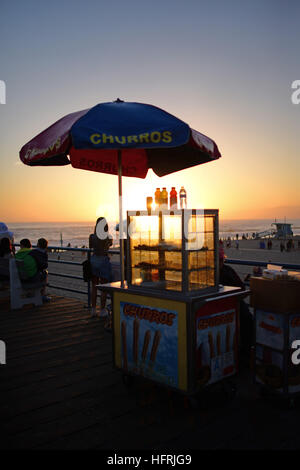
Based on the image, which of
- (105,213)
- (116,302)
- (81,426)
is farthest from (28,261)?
(81,426)

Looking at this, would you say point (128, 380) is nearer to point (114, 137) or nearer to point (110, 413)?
point (110, 413)

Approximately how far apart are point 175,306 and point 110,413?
3.85ft

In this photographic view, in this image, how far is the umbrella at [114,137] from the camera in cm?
313

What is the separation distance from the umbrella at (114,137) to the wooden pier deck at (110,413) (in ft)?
5.91

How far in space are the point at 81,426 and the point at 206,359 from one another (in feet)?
4.25

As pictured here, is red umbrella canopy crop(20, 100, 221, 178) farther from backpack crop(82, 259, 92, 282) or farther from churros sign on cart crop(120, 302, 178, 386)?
backpack crop(82, 259, 92, 282)

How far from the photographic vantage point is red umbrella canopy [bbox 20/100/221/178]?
313 centimetres

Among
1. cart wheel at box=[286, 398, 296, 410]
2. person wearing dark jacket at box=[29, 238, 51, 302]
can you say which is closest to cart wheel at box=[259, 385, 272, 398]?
cart wheel at box=[286, 398, 296, 410]

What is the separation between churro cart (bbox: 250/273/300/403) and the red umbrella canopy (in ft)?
5.14

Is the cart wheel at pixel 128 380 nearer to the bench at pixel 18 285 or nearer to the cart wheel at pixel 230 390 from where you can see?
the cart wheel at pixel 230 390

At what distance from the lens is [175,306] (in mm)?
3312

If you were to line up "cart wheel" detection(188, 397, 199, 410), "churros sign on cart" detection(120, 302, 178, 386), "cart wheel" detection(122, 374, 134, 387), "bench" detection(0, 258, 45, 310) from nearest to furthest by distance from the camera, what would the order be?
1. "cart wheel" detection(188, 397, 199, 410)
2. "churros sign on cart" detection(120, 302, 178, 386)
3. "cart wheel" detection(122, 374, 134, 387)
4. "bench" detection(0, 258, 45, 310)
